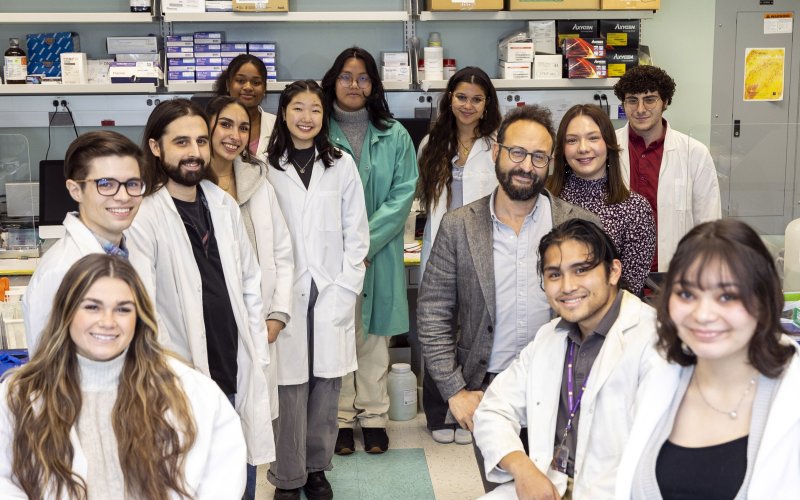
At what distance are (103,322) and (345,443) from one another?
78.7 inches

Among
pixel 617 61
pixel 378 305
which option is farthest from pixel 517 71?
pixel 378 305

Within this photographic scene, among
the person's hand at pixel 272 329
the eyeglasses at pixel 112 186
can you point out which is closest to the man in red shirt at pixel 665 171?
the person's hand at pixel 272 329

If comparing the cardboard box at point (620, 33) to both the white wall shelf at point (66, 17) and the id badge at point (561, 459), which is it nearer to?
the white wall shelf at point (66, 17)

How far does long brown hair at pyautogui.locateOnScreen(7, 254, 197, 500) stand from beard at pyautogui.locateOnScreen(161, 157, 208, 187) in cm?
63

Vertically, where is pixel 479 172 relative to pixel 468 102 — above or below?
below

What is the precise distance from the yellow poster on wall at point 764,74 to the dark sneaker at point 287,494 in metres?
3.20

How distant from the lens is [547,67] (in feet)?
14.9

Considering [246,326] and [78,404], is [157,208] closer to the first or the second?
[246,326]

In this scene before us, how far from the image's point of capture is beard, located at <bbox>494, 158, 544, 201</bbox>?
2.57 metres

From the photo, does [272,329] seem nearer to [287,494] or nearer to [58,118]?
[287,494]

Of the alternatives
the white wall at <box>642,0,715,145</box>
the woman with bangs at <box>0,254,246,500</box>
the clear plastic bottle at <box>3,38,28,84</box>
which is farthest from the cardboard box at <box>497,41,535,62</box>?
the woman with bangs at <box>0,254,246,500</box>

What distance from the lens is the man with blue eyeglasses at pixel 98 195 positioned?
86.0 inches

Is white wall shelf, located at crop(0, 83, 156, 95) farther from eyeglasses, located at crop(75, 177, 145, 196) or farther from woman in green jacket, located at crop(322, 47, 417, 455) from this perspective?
eyeglasses, located at crop(75, 177, 145, 196)

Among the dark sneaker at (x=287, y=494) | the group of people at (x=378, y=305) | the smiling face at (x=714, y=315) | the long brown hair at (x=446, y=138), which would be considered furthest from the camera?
the long brown hair at (x=446, y=138)
